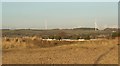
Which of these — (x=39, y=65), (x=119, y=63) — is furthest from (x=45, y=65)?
(x=119, y=63)

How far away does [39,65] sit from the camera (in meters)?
15.8

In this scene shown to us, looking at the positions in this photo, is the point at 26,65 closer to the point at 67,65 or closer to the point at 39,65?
the point at 39,65

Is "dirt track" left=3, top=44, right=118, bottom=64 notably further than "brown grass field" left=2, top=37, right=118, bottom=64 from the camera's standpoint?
No

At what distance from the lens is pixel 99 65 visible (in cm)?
1568

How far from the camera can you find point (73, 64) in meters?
15.8

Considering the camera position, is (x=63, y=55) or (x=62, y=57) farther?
(x=63, y=55)

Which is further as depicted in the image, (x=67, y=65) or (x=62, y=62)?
(x=62, y=62)

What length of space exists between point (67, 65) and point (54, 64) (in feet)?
2.37

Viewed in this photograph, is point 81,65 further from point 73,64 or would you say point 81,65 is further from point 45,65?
point 45,65

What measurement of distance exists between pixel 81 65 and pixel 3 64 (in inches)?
151

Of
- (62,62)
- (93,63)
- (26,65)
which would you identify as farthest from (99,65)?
(26,65)

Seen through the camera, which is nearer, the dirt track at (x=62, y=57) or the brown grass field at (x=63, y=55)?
the dirt track at (x=62, y=57)

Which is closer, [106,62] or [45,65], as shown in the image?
[45,65]

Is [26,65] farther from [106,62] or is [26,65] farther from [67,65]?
[106,62]
